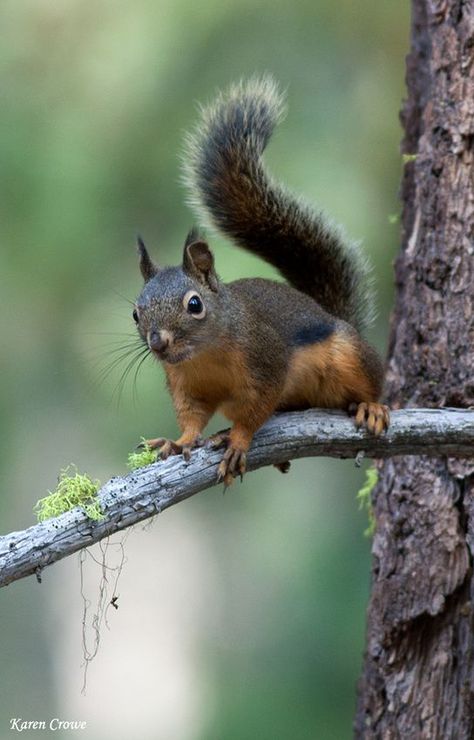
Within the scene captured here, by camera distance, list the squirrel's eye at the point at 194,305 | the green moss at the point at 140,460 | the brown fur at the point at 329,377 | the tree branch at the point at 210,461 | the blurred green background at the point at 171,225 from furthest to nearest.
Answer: the blurred green background at the point at 171,225
the brown fur at the point at 329,377
the squirrel's eye at the point at 194,305
the green moss at the point at 140,460
the tree branch at the point at 210,461

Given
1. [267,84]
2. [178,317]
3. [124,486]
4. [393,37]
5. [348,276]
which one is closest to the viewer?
[124,486]

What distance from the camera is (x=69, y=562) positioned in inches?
255

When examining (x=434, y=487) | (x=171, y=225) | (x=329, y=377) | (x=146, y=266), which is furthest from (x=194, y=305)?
(x=171, y=225)

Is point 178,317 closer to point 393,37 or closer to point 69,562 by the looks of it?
point 393,37

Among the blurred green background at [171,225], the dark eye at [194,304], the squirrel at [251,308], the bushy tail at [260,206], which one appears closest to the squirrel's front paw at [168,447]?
the squirrel at [251,308]

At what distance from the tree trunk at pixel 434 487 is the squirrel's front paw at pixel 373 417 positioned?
1.06 ft

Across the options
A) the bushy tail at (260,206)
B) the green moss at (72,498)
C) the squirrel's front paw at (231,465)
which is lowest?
the green moss at (72,498)

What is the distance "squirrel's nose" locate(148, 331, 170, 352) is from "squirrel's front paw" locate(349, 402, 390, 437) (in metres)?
0.47

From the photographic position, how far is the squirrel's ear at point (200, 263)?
103 inches

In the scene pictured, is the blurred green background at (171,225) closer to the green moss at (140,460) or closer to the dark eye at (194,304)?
the dark eye at (194,304)

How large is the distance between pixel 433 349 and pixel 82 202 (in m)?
2.50

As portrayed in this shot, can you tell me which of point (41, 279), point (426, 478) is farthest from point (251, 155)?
point (41, 279)

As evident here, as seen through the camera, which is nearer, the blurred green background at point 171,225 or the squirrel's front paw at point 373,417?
the squirrel's front paw at point 373,417
